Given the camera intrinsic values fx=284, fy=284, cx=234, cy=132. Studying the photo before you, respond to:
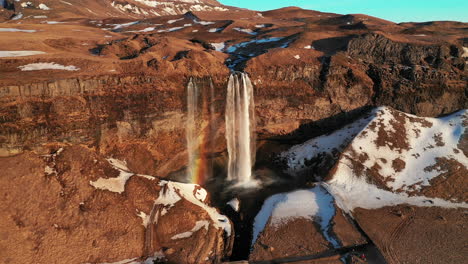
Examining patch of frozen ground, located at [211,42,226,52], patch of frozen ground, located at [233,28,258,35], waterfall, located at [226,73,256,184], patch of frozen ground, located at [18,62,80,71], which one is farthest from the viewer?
patch of frozen ground, located at [233,28,258,35]

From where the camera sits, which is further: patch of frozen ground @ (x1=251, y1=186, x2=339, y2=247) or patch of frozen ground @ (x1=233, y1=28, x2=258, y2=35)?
patch of frozen ground @ (x1=233, y1=28, x2=258, y2=35)

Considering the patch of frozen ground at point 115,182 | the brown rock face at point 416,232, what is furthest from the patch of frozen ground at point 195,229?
the brown rock face at point 416,232

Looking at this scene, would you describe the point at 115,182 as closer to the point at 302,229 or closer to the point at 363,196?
the point at 302,229

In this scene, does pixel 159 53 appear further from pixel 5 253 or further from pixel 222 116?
pixel 5 253

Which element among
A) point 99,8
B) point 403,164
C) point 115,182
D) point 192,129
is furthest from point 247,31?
point 99,8

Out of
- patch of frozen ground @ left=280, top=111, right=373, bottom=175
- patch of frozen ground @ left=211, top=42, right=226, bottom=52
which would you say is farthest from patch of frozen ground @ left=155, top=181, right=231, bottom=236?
patch of frozen ground @ left=211, top=42, right=226, bottom=52

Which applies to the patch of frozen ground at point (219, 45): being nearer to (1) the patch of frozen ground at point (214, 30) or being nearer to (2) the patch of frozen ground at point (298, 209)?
(1) the patch of frozen ground at point (214, 30)

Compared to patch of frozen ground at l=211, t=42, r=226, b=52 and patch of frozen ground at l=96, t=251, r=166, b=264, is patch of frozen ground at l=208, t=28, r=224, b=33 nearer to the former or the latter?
patch of frozen ground at l=211, t=42, r=226, b=52

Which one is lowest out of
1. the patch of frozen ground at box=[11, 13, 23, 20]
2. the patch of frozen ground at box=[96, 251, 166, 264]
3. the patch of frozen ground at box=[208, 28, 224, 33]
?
the patch of frozen ground at box=[96, 251, 166, 264]
